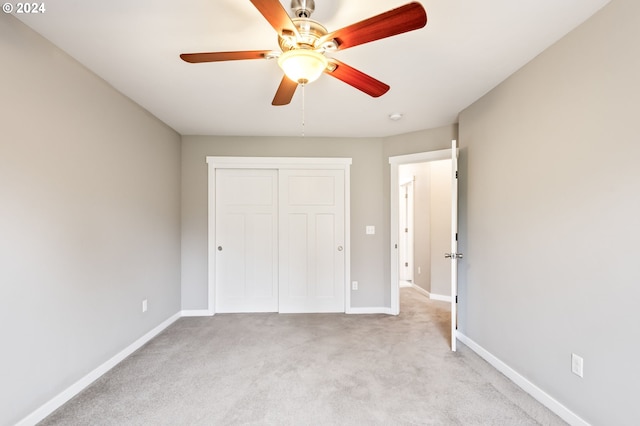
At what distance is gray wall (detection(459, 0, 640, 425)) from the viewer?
5.07ft

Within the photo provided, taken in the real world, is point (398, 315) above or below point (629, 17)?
below

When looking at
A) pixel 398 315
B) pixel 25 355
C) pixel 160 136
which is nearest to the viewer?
pixel 25 355

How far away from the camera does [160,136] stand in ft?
11.3

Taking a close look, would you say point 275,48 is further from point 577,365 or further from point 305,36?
point 577,365

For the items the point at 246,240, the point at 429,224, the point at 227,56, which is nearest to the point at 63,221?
the point at 227,56

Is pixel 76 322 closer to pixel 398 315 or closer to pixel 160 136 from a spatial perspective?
pixel 160 136

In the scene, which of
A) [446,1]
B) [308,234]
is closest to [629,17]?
[446,1]

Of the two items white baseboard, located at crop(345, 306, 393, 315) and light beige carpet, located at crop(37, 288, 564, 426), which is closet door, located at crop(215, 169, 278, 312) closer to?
light beige carpet, located at crop(37, 288, 564, 426)

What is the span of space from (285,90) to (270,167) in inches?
87.6

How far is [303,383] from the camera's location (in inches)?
90.9

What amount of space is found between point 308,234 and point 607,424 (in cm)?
312

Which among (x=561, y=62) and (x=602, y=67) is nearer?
(x=602, y=67)

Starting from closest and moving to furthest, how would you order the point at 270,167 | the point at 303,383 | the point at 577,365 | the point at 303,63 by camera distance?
the point at 303,63, the point at 577,365, the point at 303,383, the point at 270,167

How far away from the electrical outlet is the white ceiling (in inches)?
78.2
